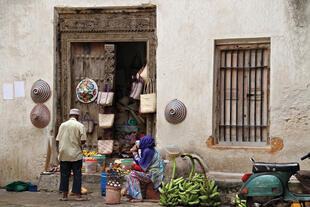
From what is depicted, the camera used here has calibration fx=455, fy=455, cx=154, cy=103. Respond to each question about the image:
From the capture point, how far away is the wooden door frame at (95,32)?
9.67 m

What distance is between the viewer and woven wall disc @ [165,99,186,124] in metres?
9.04

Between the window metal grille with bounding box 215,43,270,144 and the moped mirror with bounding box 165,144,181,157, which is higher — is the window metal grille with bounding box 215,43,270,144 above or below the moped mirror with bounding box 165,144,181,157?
above

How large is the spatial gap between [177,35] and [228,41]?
1.03m

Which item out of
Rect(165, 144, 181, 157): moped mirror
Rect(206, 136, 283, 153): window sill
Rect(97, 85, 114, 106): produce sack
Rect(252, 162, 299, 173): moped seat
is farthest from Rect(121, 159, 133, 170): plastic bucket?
Rect(252, 162, 299, 173): moped seat

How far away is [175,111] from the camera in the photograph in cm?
902

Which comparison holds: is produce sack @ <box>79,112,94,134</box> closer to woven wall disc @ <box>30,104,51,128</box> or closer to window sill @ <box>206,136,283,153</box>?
woven wall disc @ <box>30,104,51,128</box>

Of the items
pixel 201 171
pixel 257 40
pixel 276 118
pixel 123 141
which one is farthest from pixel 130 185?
pixel 257 40

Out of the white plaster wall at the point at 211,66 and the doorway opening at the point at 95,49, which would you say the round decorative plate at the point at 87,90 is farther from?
the white plaster wall at the point at 211,66

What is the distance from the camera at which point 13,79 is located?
32.9ft

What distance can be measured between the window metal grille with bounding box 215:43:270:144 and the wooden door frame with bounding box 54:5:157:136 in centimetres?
150

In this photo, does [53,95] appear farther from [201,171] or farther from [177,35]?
[201,171]

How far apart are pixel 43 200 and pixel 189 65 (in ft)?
12.6

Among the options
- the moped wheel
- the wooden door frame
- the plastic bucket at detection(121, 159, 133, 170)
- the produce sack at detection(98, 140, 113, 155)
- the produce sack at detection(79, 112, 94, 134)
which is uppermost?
the wooden door frame

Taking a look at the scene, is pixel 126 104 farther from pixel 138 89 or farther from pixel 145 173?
pixel 145 173
